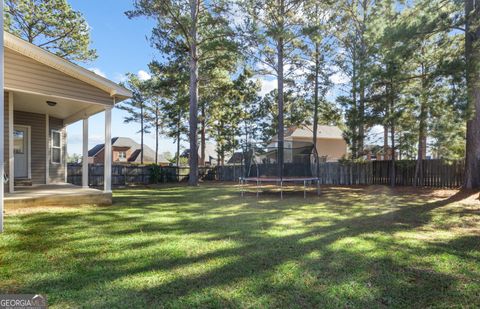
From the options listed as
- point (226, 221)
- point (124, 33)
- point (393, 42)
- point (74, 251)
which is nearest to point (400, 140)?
point (393, 42)

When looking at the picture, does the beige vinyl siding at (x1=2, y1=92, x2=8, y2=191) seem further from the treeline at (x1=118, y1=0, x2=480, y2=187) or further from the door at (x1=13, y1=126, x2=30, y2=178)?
the treeline at (x1=118, y1=0, x2=480, y2=187)

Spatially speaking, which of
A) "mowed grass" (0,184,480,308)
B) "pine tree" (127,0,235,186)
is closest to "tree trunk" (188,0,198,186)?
"pine tree" (127,0,235,186)

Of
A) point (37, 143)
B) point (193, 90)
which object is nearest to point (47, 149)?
point (37, 143)

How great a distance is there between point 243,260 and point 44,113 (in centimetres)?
927

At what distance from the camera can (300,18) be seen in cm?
1297

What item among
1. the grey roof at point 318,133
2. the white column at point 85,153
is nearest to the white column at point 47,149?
the white column at point 85,153

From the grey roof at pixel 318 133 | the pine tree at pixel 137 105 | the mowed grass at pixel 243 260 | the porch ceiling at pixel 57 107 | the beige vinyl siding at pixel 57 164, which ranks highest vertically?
the pine tree at pixel 137 105

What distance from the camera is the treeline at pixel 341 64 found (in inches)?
292

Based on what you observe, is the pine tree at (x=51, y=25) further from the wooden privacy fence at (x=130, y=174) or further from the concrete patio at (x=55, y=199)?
the concrete patio at (x=55, y=199)

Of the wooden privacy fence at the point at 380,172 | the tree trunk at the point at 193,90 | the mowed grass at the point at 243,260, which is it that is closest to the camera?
the mowed grass at the point at 243,260

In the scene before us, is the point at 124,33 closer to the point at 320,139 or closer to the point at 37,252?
the point at 37,252

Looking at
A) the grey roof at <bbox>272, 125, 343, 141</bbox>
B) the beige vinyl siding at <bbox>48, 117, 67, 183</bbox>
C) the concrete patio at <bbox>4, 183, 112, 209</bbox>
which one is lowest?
the concrete patio at <bbox>4, 183, 112, 209</bbox>

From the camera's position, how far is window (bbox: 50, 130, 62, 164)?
1008cm

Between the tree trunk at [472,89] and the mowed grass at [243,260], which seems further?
the tree trunk at [472,89]
